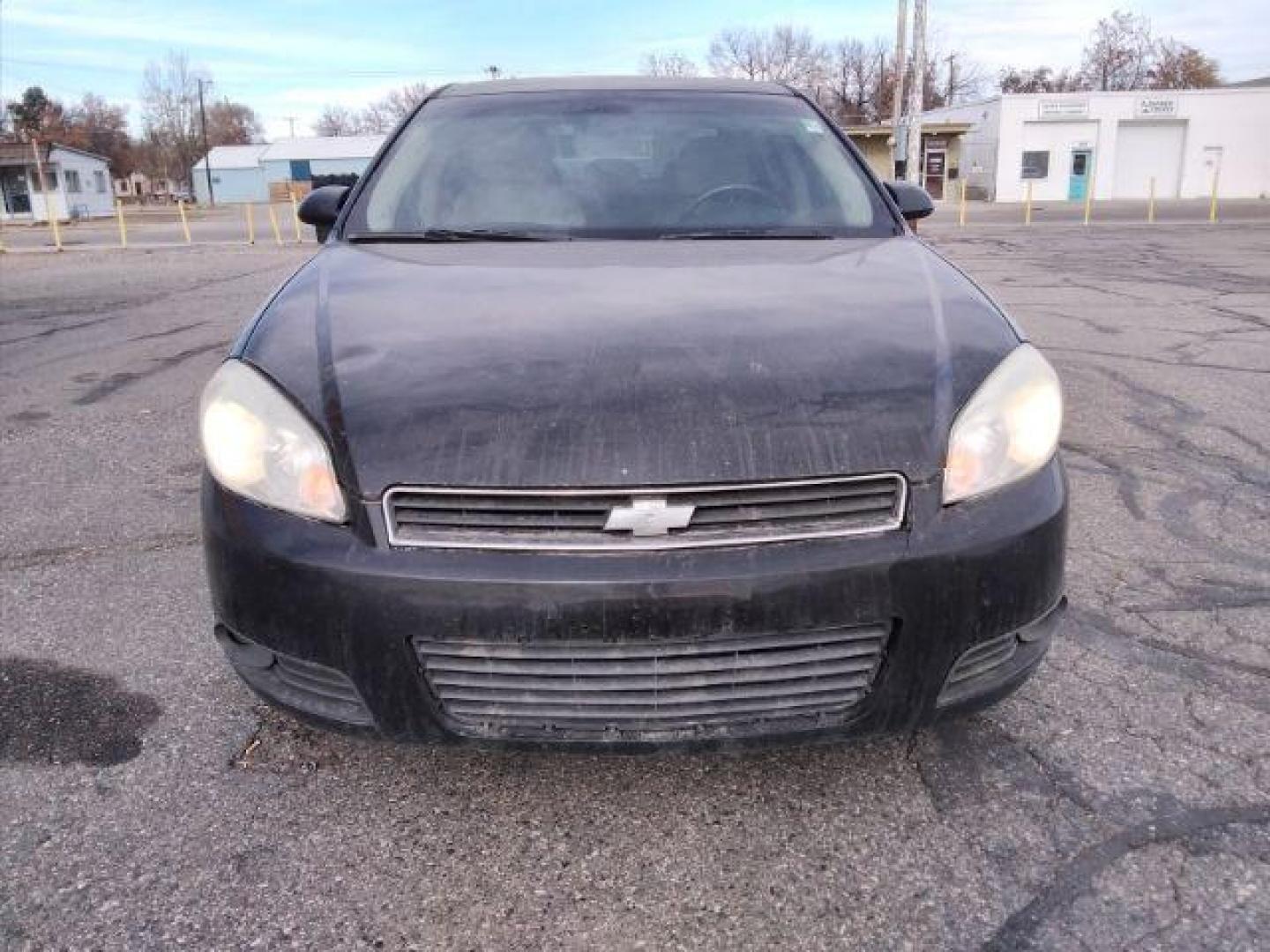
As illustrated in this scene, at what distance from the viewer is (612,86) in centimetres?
360

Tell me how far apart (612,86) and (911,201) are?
1129 mm

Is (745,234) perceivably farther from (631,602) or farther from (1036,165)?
(1036,165)

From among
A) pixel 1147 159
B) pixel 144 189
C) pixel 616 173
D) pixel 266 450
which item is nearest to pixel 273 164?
pixel 144 189

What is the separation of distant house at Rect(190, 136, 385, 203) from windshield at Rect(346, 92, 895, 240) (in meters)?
76.4

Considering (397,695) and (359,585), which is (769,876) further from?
(359,585)

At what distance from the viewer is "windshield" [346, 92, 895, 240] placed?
299 cm

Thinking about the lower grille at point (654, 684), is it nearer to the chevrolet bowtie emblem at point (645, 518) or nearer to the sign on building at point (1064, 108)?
the chevrolet bowtie emblem at point (645, 518)

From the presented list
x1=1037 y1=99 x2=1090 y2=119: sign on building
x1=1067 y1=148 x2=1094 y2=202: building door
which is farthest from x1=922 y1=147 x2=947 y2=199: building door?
x1=1067 y1=148 x2=1094 y2=202: building door

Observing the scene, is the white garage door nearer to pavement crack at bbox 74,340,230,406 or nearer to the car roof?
pavement crack at bbox 74,340,230,406

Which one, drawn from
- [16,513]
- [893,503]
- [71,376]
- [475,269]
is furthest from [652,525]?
[71,376]

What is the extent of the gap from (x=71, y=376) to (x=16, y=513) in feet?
10.6

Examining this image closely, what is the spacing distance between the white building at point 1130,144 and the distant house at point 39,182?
149 feet

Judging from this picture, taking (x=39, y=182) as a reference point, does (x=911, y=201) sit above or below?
below

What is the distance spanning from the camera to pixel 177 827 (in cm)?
205
